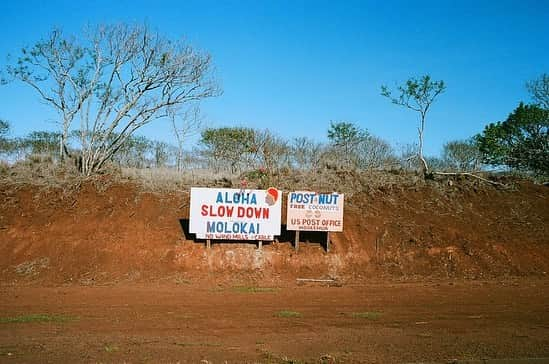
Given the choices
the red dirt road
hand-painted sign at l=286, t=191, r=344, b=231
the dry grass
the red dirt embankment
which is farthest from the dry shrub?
the red dirt road

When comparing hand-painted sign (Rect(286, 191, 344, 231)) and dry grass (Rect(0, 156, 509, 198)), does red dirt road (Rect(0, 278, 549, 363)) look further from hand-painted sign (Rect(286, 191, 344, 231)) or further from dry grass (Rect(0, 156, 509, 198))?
dry grass (Rect(0, 156, 509, 198))

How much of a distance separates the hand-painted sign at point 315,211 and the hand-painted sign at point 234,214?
24.4 inches

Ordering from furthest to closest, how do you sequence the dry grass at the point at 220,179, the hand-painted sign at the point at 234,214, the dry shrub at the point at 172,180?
the dry shrub at the point at 172,180 < the dry grass at the point at 220,179 < the hand-painted sign at the point at 234,214

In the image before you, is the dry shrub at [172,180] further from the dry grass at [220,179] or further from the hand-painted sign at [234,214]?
the hand-painted sign at [234,214]

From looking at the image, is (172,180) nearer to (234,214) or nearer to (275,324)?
(234,214)

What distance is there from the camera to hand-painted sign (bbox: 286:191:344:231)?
21.6m

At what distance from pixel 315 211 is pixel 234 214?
3307mm

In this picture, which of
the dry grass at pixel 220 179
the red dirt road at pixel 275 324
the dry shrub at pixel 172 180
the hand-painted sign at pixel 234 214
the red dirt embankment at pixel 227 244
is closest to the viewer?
the red dirt road at pixel 275 324

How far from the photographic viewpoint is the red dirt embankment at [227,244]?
20.5 meters

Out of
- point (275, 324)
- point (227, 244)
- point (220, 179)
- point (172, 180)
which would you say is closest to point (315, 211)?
point (227, 244)

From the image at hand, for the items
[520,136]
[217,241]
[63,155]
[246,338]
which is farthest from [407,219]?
[520,136]

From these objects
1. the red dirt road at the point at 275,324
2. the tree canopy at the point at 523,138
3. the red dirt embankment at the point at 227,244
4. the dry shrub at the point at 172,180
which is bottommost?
the red dirt road at the point at 275,324

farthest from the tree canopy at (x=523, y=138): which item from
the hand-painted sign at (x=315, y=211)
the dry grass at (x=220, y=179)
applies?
the hand-painted sign at (x=315, y=211)

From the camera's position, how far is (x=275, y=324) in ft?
40.2
